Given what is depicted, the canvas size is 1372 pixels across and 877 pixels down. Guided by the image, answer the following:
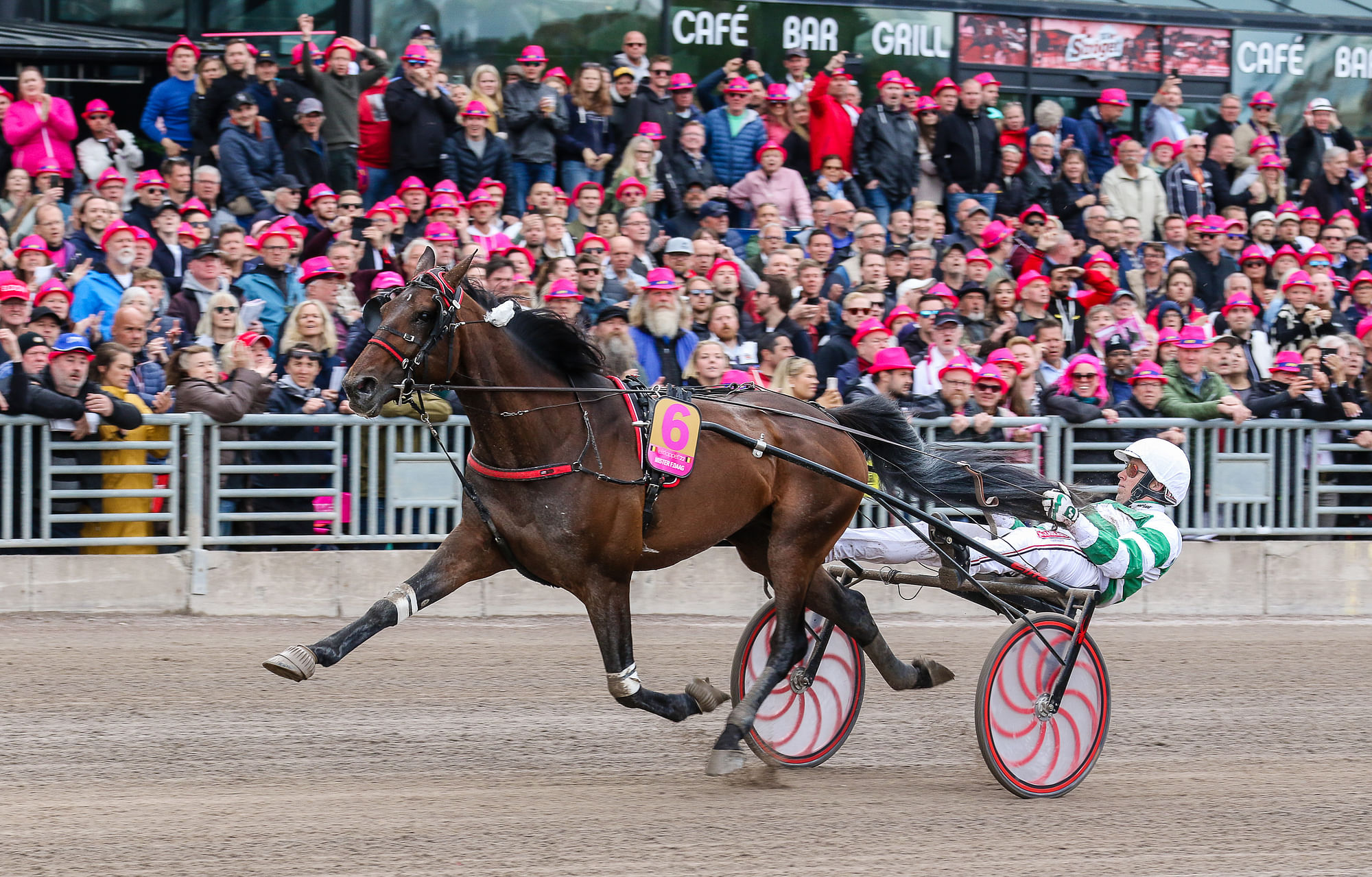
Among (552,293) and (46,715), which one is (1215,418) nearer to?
(552,293)

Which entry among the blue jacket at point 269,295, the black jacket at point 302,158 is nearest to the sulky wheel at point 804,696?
the blue jacket at point 269,295

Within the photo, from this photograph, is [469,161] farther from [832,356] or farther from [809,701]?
[809,701]

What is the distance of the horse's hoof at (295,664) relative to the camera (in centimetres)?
507

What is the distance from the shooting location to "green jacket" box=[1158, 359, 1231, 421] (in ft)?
31.8

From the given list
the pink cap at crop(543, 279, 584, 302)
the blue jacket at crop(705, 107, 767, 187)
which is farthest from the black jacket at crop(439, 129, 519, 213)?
the pink cap at crop(543, 279, 584, 302)

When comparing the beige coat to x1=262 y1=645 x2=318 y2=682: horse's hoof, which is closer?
x1=262 y1=645 x2=318 y2=682: horse's hoof

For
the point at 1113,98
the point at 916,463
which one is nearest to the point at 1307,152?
the point at 1113,98

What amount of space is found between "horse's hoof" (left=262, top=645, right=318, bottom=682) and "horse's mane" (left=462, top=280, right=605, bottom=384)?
1250mm

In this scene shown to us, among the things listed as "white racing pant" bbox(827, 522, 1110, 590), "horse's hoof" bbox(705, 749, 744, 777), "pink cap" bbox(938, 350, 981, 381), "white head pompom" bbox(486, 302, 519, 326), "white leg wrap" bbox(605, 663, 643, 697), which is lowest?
"horse's hoof" bbox(705, 749, 744, 777)

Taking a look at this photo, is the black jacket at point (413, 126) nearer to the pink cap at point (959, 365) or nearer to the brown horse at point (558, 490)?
the pink cap at point (959, 365)

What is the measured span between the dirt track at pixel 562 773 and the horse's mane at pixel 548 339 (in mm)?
1449

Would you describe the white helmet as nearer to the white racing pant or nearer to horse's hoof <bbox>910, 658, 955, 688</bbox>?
the white racing pant

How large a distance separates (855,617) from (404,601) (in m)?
1.72

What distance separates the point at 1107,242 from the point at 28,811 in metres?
9.33
